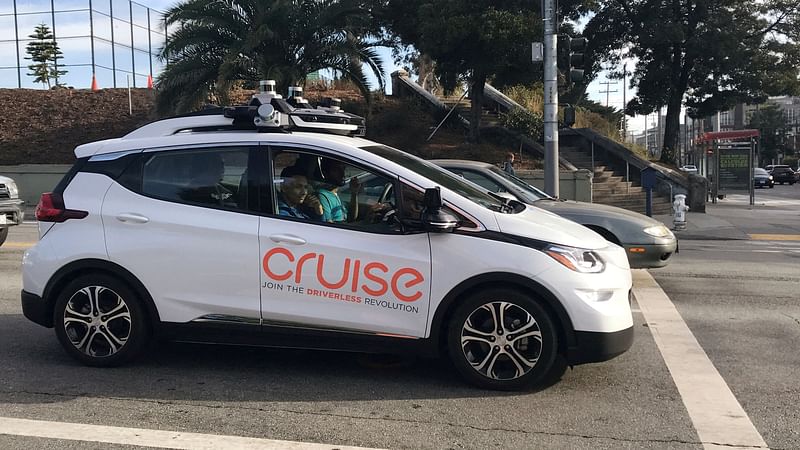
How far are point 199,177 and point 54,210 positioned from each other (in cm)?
113

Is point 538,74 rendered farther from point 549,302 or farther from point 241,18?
point 549,302

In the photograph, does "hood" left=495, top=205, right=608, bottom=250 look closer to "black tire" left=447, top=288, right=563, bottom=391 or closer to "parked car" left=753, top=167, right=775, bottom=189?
"black tire" left=447, top=288, right=563, bottom=391

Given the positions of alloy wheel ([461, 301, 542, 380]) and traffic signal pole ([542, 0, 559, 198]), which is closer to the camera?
alloy wheel ([461, 301, 542, 380])

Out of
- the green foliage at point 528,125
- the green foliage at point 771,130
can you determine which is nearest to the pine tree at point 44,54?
the green foliage at point 528,125

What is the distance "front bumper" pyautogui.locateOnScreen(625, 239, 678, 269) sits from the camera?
807 centimetres

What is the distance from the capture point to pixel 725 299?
7.95 m

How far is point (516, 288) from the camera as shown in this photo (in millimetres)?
4664

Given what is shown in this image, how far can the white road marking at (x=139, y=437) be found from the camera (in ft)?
12.8

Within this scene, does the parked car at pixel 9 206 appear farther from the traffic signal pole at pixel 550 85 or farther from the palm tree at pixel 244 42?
the traffic signal pole at pixel 550 85

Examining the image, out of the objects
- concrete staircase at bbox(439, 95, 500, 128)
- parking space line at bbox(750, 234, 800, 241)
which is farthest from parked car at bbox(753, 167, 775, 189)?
parking space line at bbox(750, 234, 800, 241)

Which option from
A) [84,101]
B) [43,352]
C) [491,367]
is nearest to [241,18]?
[84,101]

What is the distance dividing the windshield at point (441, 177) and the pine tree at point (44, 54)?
3000 centimetres

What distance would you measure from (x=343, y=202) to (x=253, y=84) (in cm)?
1719

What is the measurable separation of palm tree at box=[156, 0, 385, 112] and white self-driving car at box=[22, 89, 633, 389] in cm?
1456
